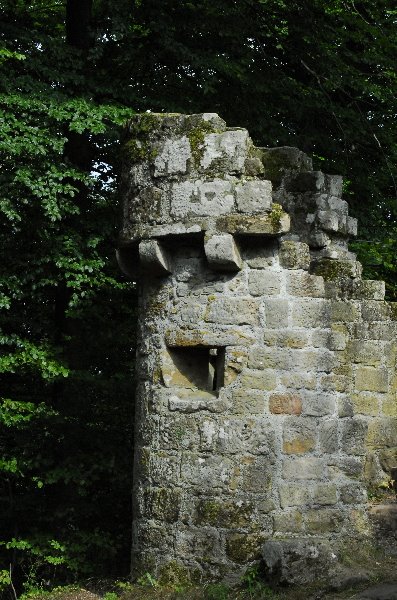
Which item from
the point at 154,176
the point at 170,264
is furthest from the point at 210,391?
the point at 154,176

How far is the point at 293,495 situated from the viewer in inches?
270

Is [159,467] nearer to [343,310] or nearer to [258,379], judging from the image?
[258,379]

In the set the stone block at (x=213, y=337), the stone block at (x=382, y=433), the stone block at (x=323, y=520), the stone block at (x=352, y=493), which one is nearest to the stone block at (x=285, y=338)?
the stone block at (x=213, y=337)

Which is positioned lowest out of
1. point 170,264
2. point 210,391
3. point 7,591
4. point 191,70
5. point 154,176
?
point 7,591

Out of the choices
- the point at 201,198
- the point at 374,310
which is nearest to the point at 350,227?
the point at 374,310

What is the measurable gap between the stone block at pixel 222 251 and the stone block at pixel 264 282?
16cm

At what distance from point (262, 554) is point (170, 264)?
2.28m

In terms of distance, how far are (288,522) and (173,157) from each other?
2.86 meters

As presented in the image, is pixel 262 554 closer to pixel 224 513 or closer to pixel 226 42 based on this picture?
pixel 224 513

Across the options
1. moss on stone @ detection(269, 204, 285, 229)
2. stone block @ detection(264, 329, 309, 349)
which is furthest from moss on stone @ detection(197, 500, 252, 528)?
moss on stone @ detection(269, 204, 285, 229)

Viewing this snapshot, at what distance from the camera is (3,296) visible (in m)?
9.68

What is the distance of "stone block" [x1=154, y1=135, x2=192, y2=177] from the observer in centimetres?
708

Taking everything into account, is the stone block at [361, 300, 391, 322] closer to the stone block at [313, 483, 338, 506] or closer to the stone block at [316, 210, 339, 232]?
the stone block at [316, 210, 339, 232]

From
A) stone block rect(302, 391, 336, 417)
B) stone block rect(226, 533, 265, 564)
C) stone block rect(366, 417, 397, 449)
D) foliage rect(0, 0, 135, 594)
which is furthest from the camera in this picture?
foliage rect(0, 0, 135, 594)
